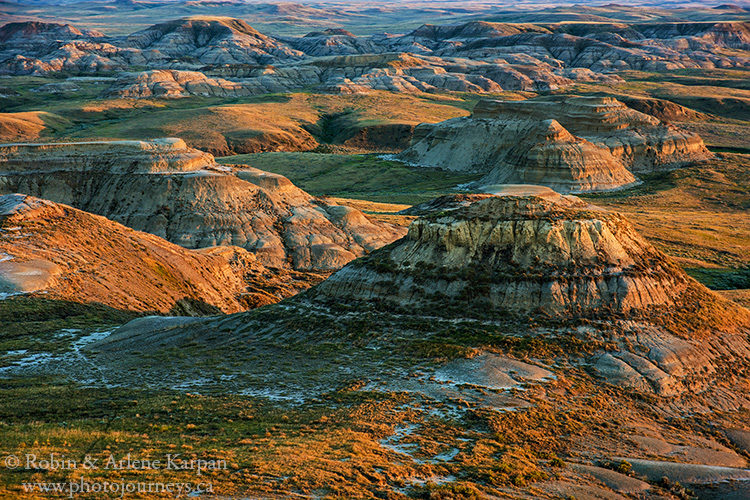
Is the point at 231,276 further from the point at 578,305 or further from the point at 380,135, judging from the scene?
the point at 380,135

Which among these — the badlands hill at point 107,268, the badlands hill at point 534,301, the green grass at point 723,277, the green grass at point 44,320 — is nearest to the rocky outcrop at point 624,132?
the green grass at point 723,277

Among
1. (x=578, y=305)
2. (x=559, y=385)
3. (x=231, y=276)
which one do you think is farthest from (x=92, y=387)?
(x=231, y=276)

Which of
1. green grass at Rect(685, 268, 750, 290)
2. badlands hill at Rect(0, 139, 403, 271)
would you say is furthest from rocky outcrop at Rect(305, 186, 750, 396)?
badlands hill at Rect(0, 139, 403, 271)

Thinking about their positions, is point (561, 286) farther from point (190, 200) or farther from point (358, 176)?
point (358, 176)

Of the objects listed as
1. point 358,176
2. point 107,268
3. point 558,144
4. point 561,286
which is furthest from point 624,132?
point 107,268

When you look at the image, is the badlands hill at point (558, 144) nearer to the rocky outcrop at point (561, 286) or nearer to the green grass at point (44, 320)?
the rocky outcrop at point (561, 286)
